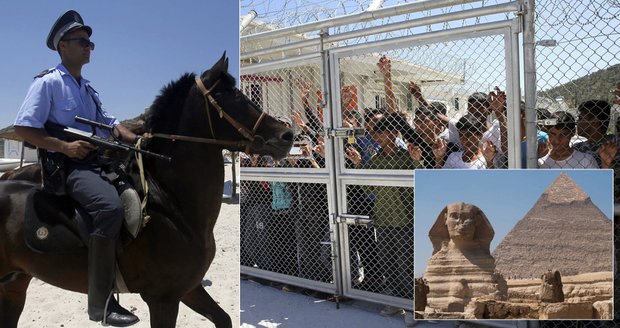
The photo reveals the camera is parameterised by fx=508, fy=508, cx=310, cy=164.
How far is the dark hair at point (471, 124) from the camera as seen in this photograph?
3.87m

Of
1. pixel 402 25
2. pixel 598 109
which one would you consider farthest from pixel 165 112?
pixel 598 109

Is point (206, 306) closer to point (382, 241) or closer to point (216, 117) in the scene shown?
point (216, 117)

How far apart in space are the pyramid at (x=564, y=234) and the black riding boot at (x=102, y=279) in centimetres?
240

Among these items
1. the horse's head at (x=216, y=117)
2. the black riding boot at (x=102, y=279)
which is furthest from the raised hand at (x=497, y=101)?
the black riding boot at (x=102, y=279)

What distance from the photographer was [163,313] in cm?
311

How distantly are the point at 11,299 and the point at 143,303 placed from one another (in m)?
1.43

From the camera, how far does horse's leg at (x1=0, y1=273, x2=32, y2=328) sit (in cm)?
366

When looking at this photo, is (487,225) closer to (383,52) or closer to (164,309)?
(383,52)

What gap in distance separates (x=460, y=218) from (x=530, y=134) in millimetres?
823

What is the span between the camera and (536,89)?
351cm

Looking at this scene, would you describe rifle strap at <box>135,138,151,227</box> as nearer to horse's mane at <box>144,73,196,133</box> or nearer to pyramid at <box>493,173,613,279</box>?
horse's mane at <box>144,73,196,133</box>

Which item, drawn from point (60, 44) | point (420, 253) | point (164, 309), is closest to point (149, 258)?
point (164, 309)

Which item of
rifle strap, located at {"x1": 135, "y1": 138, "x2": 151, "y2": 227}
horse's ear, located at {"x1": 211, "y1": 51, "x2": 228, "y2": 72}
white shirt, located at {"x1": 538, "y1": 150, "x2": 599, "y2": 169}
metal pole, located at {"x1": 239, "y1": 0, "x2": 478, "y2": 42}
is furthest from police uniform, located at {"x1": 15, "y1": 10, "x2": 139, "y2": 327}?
white shirt, located at {"x1": 538, "y1": 150, "x2": 599, "y2": 169}

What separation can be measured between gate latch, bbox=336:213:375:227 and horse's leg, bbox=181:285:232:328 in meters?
1.67
